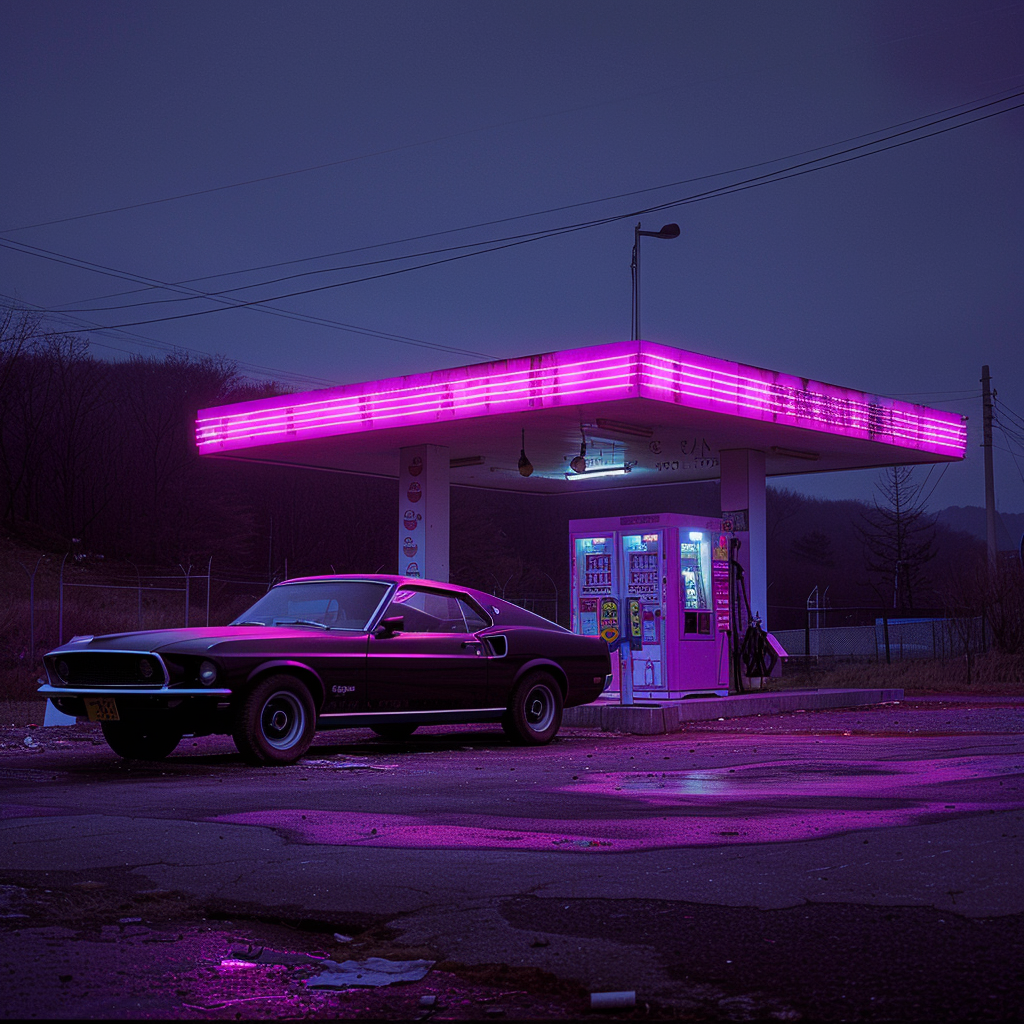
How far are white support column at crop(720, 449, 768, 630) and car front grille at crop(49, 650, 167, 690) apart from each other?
12.4 metres

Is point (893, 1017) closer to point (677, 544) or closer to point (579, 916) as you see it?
point (579, 916)

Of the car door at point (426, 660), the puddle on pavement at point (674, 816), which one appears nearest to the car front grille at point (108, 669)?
the car door at point (426, 660)

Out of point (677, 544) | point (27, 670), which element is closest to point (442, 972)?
point (677, 544)

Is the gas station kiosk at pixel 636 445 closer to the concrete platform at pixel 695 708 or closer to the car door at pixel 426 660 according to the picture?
the concrete platform at pixel 695 708

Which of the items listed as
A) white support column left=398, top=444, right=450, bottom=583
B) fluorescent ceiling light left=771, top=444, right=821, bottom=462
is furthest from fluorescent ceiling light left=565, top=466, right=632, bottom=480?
white support column left=398, top=444, right=450, bottom=583

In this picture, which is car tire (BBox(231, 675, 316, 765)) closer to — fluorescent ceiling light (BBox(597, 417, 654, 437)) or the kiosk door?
the kiosk door

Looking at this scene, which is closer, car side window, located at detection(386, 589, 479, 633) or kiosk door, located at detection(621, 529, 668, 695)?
car side window, located at detection(386, 589, 479, 633)

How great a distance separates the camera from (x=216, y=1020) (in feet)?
10.5

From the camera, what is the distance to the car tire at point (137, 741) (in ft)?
33.7

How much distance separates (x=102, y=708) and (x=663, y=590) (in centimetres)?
948

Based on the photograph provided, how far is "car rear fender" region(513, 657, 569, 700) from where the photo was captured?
39.2 ft

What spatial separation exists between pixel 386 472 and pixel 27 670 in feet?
24.4

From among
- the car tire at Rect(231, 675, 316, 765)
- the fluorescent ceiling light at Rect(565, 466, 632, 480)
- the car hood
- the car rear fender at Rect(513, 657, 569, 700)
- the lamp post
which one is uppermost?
the lamp post

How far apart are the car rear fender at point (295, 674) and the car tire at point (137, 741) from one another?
1049 millimetres
